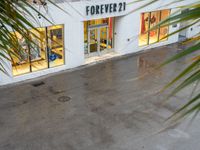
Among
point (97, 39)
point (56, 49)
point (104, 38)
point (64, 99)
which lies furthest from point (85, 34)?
point (64, 99)

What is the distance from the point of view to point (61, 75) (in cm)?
1658

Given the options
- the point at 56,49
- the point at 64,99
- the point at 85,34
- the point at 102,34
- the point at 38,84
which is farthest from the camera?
the point at 102,34

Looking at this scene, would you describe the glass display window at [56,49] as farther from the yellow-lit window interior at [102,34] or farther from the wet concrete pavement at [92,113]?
the yellow-lit window interior at [102,34]

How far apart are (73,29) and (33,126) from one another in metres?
7.53

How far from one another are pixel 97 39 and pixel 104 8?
2273 mm

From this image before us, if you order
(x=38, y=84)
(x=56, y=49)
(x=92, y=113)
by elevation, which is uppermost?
(x=56, y=49)

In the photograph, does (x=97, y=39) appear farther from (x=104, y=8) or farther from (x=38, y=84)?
(x=38, y=84)

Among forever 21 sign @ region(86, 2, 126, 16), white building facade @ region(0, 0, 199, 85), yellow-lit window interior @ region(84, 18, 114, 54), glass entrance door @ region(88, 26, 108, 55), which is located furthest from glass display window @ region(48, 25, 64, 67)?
glass entrance door @ region(88, 26, 108, 55)

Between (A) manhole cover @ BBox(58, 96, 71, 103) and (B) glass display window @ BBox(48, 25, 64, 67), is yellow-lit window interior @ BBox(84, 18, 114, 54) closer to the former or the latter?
(B) glass display window @ BBox(48, 25, 64, 67)

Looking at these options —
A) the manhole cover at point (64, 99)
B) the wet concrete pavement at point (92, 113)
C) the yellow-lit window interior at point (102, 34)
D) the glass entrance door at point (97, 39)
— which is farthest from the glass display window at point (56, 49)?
the manhole cover at point (64, 99)

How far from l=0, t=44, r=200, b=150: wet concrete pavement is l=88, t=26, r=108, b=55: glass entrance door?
8.77 feet

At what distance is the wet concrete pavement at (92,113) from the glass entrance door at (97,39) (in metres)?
2.67

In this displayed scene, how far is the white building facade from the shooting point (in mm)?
15922

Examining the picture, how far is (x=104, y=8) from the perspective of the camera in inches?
715
